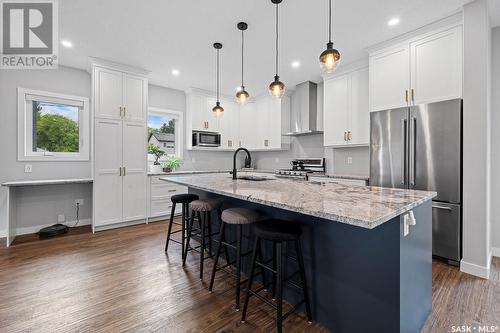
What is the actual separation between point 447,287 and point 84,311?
3.18m

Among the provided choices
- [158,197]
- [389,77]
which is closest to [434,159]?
[389,77]

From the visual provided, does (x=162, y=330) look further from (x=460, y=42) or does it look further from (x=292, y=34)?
(x=460, y=42)

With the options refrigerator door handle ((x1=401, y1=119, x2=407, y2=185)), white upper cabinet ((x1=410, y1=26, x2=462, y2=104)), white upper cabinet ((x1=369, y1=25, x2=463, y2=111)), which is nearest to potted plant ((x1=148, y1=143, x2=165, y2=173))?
white upper cabinet ((x1=369, y1=25, x2=463, y2=111))

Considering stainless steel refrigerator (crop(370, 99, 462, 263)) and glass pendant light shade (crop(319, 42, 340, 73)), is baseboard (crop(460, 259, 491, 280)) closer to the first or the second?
A: stainless steel refrigerator (crop(370, 99, 462, 263))

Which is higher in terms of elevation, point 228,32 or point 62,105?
point 228,32

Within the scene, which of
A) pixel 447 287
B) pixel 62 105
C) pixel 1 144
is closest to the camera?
pixel 447 287

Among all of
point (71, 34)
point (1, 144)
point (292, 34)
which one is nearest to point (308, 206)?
point (292, 34)

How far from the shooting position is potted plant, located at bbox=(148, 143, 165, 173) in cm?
464

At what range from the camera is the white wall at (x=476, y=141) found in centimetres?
234

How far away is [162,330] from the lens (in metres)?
1.61

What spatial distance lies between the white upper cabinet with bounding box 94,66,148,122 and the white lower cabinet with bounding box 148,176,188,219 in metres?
1.22

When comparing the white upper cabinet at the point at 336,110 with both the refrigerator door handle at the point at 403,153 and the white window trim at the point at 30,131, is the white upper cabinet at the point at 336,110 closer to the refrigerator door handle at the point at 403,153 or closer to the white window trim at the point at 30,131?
the refrigerator door handle at the point at 403,153

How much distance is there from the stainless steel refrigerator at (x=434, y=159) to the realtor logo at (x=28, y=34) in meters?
4.21

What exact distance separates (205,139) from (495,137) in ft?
15.4
